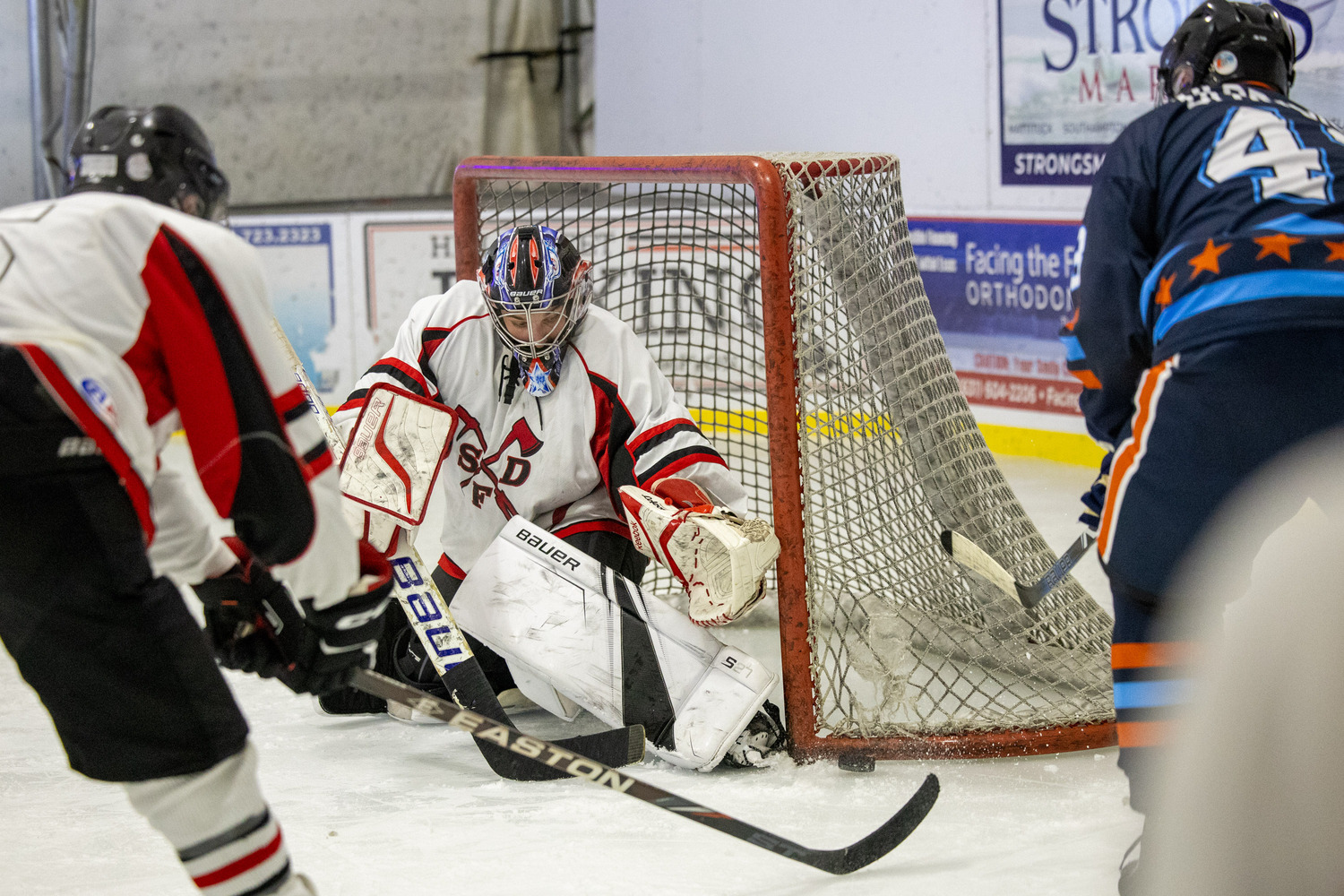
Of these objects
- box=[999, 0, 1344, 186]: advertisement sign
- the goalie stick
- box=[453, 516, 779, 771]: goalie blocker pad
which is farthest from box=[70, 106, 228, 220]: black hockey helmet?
box=[999, 0, 1344, 186]: advertisement sign

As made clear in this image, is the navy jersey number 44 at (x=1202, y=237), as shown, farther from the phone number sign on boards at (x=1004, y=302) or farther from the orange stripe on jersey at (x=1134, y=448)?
the phone number sign on boards at (x=1004, y=302)

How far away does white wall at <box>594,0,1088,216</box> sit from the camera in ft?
16.4

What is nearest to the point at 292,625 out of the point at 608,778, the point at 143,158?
the point at 608,778

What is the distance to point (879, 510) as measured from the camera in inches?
99.9

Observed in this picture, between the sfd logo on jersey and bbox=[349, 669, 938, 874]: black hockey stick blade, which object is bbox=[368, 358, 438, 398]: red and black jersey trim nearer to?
the sfd logo on jersey

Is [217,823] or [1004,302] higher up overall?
[1004,302]

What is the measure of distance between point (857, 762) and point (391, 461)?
1013 mm

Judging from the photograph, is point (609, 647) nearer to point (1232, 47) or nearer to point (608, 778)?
point (608, 778)

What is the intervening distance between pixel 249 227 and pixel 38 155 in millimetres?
1964

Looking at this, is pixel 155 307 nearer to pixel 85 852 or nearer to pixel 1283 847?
pixel 1283 847

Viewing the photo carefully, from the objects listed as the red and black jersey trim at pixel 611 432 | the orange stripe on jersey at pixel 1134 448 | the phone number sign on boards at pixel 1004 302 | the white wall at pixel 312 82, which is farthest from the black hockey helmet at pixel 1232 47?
the white wall at pixel 312 82

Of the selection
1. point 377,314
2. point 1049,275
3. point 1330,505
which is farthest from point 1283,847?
point 377,314

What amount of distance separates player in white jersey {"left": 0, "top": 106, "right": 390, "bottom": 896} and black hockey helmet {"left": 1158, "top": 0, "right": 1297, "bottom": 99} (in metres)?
1.23

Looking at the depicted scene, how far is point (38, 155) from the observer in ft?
22.3
